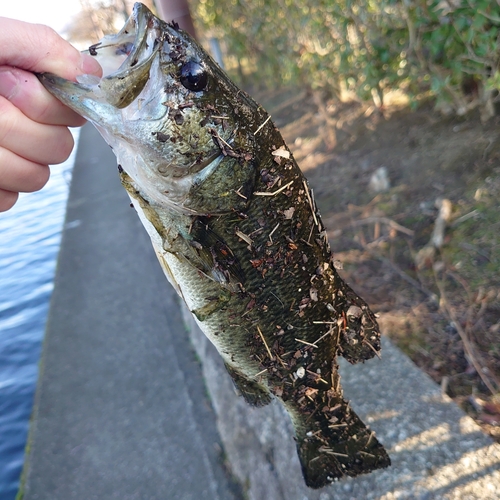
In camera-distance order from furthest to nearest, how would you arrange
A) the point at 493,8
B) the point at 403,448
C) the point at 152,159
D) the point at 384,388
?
1. the point at 493,8
2. the point at 384,388
3. the point at 403,448
4. the point at 152,159

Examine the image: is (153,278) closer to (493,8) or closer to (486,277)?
(486,277)

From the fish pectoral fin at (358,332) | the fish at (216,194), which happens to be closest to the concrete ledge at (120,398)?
the fish pectoral fin at (358,332)

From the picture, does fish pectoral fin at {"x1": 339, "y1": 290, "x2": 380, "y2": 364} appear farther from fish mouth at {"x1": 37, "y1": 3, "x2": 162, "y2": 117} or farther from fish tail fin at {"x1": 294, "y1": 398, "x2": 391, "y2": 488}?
fish mouth at {"x1": 37, "y1": 3, "x2": 162, "y2": 117}

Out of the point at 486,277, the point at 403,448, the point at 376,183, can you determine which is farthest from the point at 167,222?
the point at 376,183

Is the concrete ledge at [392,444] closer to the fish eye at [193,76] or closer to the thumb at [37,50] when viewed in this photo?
the fish eye at [193,76]

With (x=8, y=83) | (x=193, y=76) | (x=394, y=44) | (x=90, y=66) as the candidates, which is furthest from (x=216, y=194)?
(x=394, y=44)

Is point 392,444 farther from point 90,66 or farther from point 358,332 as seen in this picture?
point 90,66
